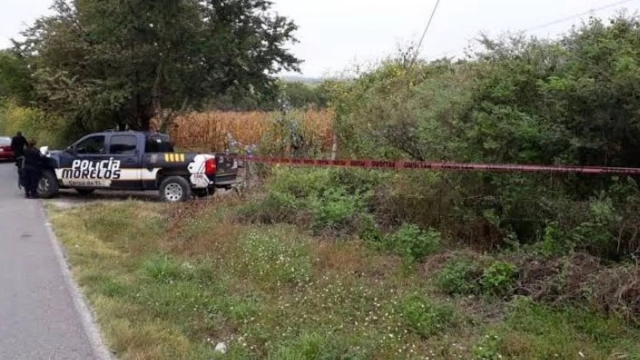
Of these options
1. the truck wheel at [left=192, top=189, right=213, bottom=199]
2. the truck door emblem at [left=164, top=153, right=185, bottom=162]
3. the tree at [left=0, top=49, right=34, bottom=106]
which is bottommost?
the truck wheel at [left=192, top=189, right=213, bottom=199]

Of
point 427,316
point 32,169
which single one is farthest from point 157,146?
point 427,316

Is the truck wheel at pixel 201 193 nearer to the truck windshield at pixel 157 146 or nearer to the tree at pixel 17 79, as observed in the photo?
the truck windshield at pixel 157 146

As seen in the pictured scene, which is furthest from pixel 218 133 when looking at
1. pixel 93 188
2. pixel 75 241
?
pixel 75 241

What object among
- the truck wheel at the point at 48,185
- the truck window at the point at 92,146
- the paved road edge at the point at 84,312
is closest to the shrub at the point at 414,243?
the paved road edge at the point at 84,312

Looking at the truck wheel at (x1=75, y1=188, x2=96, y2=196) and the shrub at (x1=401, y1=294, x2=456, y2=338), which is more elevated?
the shrub at (x1=401, y1=294, x2=456, y2=338)

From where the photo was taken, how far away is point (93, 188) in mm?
17500

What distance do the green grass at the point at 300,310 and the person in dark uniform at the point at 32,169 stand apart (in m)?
8.89

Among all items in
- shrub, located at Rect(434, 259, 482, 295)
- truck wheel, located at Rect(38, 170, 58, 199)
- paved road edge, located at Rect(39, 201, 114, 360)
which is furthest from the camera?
truck wheel, located at Rect(38, 170, 58, 199)

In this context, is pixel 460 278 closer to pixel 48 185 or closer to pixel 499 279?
pixel 499 279

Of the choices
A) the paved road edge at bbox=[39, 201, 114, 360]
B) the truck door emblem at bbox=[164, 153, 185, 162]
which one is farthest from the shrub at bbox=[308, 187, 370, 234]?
the truck door emblem at bbox=[164, 153, 185, 162]

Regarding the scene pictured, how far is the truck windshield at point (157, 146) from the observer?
17.0m

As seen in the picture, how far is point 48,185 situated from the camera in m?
18.0

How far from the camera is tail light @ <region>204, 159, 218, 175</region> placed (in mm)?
16281

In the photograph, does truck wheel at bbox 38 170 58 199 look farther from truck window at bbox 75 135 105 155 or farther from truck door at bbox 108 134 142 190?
truck door at bbox 108 134 142 190
